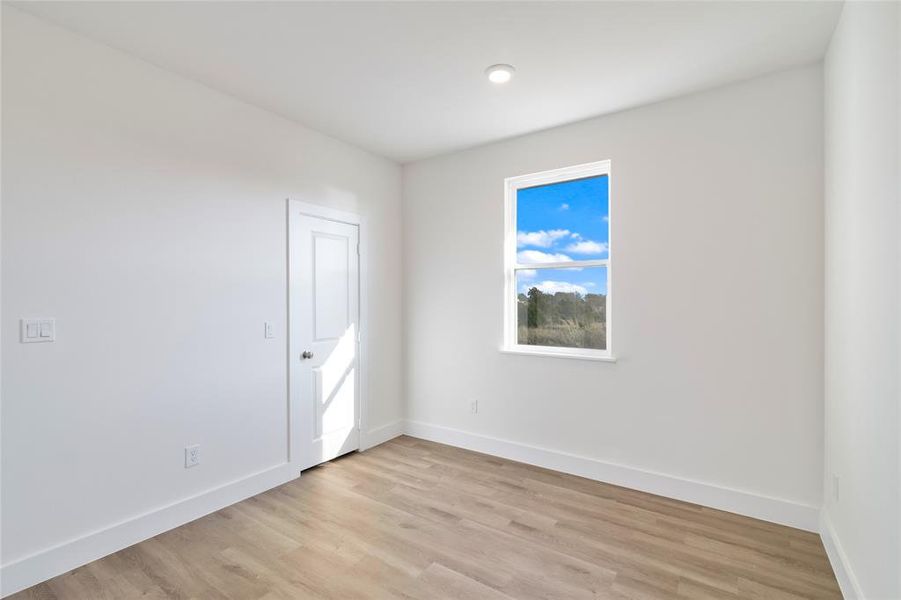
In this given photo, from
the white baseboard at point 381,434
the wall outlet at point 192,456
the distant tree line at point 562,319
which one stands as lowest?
the white baseboard at point 381,434

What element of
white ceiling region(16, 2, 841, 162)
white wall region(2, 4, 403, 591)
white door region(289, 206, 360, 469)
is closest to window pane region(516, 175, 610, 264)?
white ceiling region(16, 2, 841, 162)

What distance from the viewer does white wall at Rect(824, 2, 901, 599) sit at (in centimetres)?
149

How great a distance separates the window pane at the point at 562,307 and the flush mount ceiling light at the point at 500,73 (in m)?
1.56

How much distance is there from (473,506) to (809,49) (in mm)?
3324

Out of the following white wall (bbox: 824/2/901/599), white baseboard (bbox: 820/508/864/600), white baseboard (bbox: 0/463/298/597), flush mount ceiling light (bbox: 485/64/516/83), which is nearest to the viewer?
white wall (bbox: 824/2/901/599)

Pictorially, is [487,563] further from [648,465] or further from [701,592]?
[648,465]

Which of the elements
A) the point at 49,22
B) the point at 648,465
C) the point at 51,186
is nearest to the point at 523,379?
the point at 648,465

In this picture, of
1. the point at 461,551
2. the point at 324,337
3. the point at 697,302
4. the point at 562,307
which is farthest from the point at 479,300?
the point at 461,551

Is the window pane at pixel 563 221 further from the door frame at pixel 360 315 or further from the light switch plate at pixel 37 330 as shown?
the light switch plate at pixel 37 330

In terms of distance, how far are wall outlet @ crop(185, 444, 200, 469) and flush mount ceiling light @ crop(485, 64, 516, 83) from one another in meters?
2.94

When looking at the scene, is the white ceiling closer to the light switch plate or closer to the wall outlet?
the light switch plate

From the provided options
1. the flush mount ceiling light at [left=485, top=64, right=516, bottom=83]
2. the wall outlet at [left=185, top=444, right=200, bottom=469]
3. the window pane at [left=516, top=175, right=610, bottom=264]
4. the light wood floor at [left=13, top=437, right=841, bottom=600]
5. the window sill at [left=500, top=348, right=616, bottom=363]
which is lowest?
the light wood floor at [left=13, top=437, right=841, bottom=600]

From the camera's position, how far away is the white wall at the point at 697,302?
2564 mm

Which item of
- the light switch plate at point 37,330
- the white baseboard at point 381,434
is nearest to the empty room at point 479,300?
the light switch plate at point 37,330
